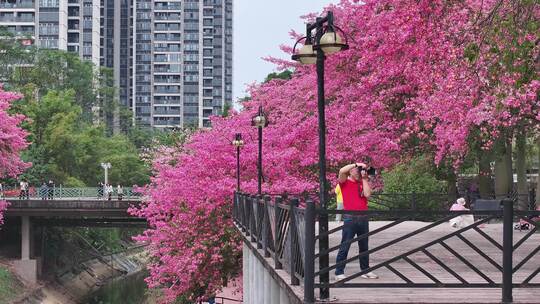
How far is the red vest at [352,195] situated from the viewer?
10117 mm

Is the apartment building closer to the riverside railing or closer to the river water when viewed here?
the river water

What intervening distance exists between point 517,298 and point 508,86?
4.48m

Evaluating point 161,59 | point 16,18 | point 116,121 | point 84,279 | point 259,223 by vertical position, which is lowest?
point 84,279

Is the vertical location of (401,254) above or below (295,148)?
below

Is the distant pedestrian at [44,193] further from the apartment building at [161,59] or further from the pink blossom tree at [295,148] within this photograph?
the apartment building at [161,59]

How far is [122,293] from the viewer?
5609 centimetres

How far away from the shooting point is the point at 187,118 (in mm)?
154000

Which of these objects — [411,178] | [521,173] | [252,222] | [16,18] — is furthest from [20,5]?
[252,222]

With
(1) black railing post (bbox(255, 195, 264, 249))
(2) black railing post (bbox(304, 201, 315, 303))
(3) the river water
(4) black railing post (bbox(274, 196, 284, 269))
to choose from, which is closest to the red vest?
(4) black railing post (bbox(274, 196, 284, 269))

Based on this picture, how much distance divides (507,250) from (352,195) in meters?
2.25

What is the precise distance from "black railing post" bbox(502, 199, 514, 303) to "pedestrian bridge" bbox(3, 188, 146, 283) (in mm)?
Result: 39285

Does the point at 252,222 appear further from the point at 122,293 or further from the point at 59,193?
the point at 122,293

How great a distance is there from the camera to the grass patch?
139ft

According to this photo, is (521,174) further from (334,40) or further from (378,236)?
(334,40)
